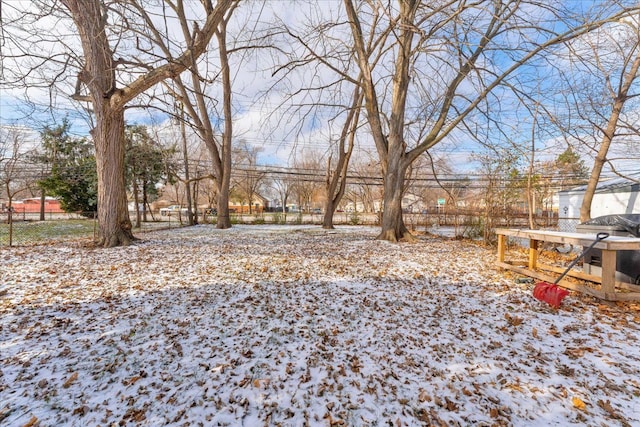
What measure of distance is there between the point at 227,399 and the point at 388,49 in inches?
442

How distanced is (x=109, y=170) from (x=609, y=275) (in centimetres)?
990

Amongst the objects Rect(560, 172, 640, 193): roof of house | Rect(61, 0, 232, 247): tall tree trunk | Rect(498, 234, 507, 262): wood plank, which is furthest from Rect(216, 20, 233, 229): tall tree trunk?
Rect(560, 172, 640, 193): roof of house

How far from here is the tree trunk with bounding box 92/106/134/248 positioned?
6.78 metres

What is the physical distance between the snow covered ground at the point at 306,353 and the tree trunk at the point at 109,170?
108 inches

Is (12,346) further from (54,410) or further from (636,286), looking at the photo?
(636,286)

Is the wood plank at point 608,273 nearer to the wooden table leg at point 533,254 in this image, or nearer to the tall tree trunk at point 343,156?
the wooden table leg at point 533,254

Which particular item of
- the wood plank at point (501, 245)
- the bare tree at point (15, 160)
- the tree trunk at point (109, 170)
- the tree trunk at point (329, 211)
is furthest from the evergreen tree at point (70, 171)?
the wood plank at point (501, 245)

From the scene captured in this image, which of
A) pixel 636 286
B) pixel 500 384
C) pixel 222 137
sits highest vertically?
pixel 222 137

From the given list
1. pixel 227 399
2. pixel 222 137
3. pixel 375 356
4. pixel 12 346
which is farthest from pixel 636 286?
Answer: pixel 222 137

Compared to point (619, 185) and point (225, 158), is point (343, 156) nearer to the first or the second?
point (225, 158)

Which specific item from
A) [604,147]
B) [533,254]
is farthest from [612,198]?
[533,254]

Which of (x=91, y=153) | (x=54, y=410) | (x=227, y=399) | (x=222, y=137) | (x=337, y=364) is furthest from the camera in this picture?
(x=91, y=153)

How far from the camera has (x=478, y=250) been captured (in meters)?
7.55

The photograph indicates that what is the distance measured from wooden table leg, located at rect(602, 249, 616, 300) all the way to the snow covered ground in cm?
18
